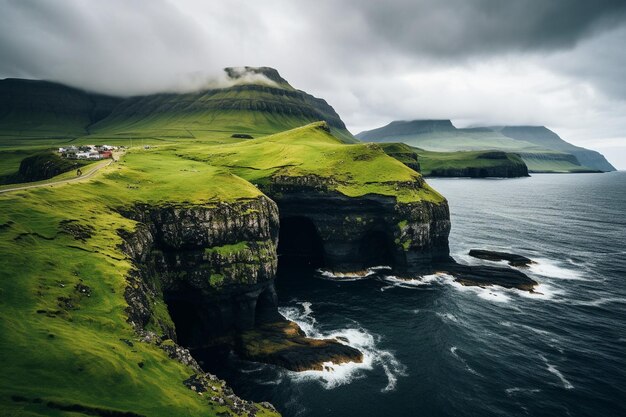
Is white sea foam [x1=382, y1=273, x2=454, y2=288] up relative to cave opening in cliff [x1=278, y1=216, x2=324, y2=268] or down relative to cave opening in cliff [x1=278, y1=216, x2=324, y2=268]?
down

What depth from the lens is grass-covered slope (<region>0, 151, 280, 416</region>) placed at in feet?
67.7

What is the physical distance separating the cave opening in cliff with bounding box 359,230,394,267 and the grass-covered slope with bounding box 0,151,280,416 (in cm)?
5465

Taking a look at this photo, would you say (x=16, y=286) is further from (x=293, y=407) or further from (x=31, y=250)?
(x=293, y=407)

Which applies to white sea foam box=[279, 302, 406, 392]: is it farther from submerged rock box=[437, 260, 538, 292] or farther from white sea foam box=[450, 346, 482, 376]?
submerged rock box=[437, 260, 538, 292]

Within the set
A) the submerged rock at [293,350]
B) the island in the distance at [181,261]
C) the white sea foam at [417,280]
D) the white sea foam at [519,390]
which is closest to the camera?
the island in the distance at [181,261]

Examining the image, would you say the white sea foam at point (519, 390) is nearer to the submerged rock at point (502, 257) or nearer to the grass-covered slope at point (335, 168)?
the grass-covered slope at point (335, 168)

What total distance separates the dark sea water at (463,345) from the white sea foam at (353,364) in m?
0.17

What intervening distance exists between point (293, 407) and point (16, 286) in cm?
2896

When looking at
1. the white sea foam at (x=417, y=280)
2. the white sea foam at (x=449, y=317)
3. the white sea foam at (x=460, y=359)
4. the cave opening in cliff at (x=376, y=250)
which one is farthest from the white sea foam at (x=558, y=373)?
the cave opening in cliff at (x=376, y=250)

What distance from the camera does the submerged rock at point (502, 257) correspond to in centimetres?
8469

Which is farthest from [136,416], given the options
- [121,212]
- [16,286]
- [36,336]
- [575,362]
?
[575,362]

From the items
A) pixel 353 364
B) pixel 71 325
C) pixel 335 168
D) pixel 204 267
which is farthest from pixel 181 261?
pixel 335 168

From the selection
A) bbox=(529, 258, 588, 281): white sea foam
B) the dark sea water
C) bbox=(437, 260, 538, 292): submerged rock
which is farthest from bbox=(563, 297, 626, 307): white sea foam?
bbox=(529, 258, 588, 281): white sea foam

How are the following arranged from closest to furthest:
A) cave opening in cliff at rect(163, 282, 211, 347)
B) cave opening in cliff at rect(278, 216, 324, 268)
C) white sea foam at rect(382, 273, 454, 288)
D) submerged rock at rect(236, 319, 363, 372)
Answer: submerged rock at rect(236, 319, 363, 372) < cave opening in cliff at rect(163, 282, 211, 347) < white sea foam at rect(382, 273, 454, 288) < cave opening in cliff at rect(278, 216, 324, 268)
